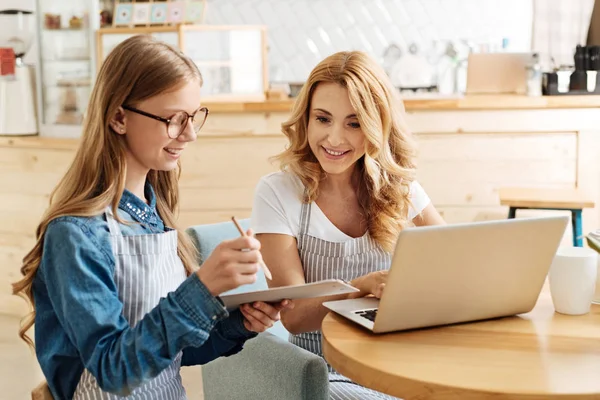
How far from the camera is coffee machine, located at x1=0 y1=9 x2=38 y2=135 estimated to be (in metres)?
4.57

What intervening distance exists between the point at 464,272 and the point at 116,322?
0.65 meters

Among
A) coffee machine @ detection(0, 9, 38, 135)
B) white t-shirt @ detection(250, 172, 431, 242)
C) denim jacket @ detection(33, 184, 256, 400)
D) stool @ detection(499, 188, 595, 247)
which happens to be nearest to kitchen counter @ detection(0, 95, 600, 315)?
stool @ detection(499, 188, 595, 247)

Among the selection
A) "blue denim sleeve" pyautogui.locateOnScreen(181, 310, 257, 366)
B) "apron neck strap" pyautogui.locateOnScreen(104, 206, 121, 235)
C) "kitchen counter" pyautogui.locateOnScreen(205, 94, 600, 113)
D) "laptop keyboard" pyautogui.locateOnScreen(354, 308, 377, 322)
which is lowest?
"blue denim sleeve" pyautogui.locateOnScreen(181, 310, 257, 366)

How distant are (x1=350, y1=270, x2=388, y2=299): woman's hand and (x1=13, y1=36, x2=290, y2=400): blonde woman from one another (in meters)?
0.31

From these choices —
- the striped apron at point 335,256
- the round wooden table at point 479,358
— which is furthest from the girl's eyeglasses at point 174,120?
the striped apron at point 335,256

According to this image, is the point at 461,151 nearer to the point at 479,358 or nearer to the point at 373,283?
the point at 373,283

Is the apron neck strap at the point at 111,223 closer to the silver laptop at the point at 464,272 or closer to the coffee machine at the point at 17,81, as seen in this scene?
the silver laptop at the point at 464,272

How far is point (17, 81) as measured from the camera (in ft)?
15.2

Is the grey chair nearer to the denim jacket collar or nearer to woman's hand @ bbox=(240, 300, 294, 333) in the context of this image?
woman's hand @ bbox=(240, 300, 294, 333)

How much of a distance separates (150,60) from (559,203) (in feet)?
8.06

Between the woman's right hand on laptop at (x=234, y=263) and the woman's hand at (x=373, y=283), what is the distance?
527 millimetres

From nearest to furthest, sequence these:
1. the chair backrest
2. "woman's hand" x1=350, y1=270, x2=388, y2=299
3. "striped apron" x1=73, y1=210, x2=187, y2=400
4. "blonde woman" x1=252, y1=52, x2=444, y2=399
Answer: "striped apron" x1=73, y1=210, x2=187, y2=400, "woman's hand" x1=350, y1=270, x2=388, y2=299, "blonde woman" x1=252, y1=52, x2=444, y2=399, the chair backrest

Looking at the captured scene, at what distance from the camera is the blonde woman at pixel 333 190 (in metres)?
2.04

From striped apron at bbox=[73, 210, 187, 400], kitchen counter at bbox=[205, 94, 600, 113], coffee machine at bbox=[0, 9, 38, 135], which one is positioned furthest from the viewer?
coffee machine at bbox=[0, 9, 38, 135]
